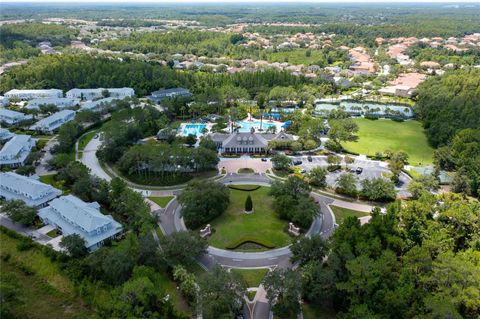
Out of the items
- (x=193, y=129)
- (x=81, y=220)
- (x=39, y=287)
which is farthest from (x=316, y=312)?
(x=193, y=129)

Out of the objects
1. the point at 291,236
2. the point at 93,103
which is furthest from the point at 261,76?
the point at 291,236

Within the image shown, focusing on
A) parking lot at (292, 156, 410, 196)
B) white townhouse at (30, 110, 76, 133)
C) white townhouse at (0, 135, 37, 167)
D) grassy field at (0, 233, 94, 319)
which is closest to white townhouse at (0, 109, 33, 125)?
white townhouse at (30, 110, 76, 133)

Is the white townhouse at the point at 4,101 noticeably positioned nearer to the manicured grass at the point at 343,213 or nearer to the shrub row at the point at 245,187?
the shrub row at the point at 245,187

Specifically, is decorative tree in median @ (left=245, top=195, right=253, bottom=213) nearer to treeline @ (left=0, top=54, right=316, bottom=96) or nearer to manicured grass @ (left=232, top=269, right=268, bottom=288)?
manicured grass @ (left=232, top=269, right=268, bottom=288)

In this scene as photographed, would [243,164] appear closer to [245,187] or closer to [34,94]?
[245,187]

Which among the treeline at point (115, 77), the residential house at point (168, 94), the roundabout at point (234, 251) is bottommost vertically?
the roundabout at point (234, 251)

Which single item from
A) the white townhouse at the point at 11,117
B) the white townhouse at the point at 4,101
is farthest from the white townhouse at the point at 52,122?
the white townhouse at the point at 4,101
